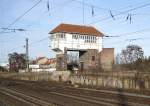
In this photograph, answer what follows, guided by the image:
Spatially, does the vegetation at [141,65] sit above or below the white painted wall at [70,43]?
below

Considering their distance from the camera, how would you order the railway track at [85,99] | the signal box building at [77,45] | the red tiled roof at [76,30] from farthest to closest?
1. the red tiled roof at [76,30]
2. the signal box building at [77,45]
3. the railway track at [85,99]

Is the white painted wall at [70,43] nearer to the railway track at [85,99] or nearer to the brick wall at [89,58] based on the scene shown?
the brick wall at [89,58]

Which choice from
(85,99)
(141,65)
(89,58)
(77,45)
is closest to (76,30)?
(77,45)

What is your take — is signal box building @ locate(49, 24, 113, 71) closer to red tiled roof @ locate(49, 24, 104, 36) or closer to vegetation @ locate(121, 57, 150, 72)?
red tiled roof @ locate(49, 24, 104, 36)

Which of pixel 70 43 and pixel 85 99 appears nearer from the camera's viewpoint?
pixel 85 99

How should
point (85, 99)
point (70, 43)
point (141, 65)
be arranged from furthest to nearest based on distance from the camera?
point (70, 43) < point (141, 65) < point (85, 99)

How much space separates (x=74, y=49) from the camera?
80375mm

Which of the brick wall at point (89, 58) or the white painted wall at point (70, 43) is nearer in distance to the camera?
the white painted wall at point (70, 43)

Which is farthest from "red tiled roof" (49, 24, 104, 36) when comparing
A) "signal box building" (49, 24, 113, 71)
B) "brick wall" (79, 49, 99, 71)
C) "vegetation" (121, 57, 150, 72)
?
"vegetation" (121, 57, 150, 72)

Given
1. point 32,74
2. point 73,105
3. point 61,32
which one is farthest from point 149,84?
point 61,32

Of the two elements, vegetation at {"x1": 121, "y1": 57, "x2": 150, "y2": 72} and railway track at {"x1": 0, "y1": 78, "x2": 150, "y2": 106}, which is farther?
vegetation at {"x1": 121, "y1": 57, "x2": 150, "y2": 72}

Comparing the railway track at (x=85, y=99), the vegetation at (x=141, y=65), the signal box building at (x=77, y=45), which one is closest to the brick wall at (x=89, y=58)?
the signal box building at (x=77, y=45)

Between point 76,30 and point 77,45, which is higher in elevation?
point 76,30

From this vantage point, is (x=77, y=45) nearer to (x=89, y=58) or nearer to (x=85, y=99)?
(x=89, y=58)
